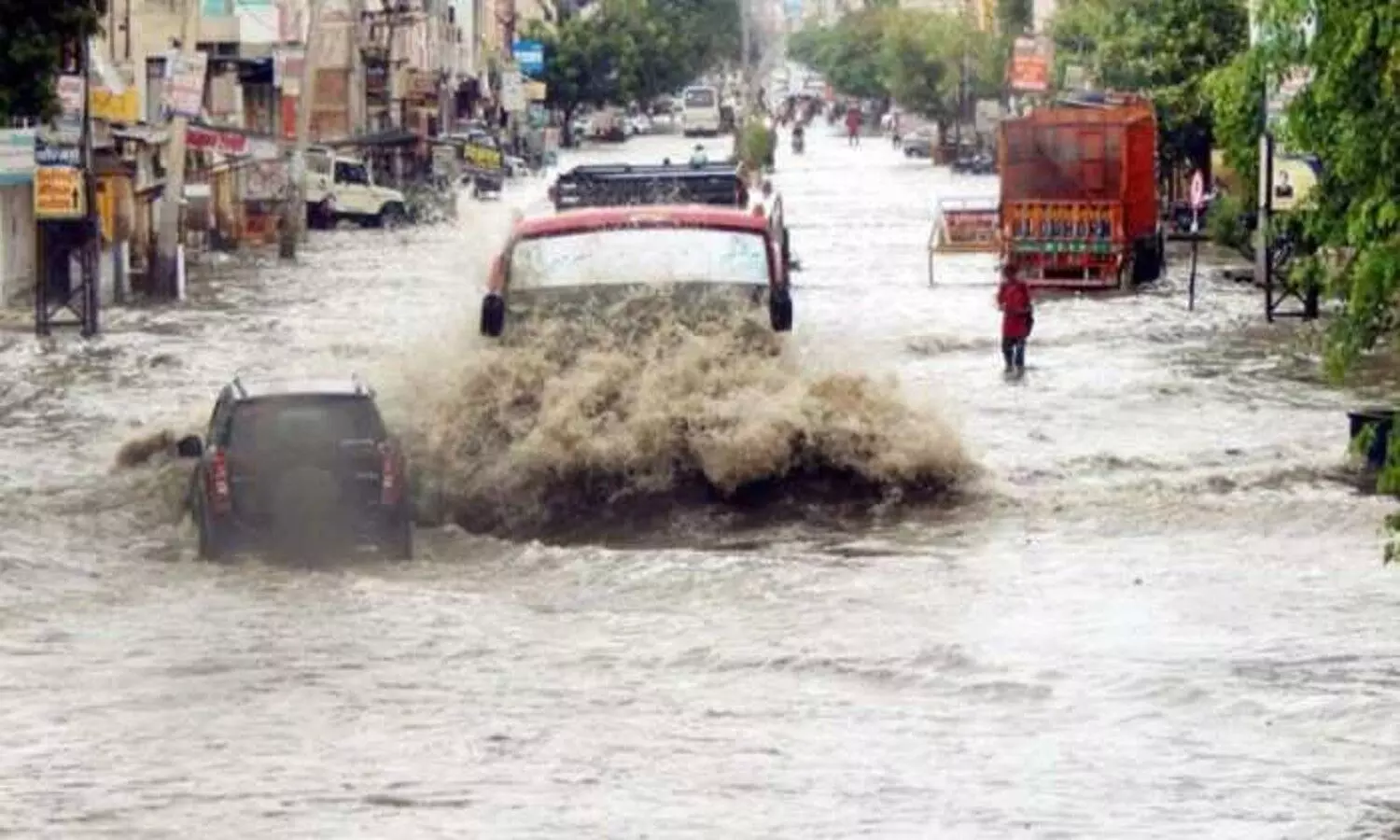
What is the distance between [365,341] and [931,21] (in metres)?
105

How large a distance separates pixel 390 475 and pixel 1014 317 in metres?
15.7

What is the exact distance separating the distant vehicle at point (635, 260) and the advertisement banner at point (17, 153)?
17.8 meters

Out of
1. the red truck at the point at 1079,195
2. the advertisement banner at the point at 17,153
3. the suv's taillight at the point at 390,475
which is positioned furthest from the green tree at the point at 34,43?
the red truck at the point at 1079,195

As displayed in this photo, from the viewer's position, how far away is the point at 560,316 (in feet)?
85.7

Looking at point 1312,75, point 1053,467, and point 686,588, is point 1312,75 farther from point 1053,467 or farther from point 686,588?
point 1053,467

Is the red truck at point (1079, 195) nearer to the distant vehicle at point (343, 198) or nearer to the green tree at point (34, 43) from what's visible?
the green tree at point (34, 43)

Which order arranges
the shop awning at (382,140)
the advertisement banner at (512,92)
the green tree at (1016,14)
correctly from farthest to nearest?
the green tree at (1016,14) < the advertisement banner at (512,92) < the shop awning at (382,140)

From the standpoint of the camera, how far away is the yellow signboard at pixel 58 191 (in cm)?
4319

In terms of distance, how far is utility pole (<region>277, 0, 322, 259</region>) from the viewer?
213ft

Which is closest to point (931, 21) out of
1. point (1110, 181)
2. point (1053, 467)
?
point (1110, 181)

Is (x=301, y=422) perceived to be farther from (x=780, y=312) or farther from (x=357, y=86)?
(x=357, y=86)

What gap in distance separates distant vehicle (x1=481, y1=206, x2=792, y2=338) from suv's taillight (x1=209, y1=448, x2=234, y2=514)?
11.6 ft

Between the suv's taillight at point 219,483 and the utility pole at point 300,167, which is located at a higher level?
the utility pole at point 300,167

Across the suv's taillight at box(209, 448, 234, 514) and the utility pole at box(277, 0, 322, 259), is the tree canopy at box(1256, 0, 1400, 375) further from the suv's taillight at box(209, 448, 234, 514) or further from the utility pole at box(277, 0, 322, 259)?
the utility pole at box(277, 0, 322, 259)
